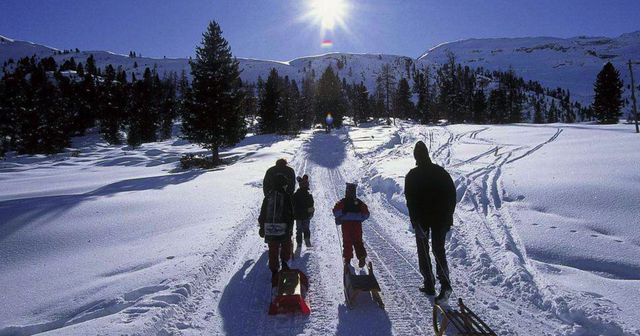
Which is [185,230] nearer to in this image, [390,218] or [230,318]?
[230,318]

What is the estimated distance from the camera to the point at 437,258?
485 centimetres

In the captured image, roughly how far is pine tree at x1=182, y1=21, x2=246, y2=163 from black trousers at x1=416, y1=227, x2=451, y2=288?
22749mm

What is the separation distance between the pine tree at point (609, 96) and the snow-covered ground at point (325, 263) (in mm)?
50776

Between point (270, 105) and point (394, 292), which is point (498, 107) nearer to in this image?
point (270, 105)

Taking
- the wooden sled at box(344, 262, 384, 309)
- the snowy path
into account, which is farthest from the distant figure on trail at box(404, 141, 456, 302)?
the wooden sled at box(344, 262, 384, 309)

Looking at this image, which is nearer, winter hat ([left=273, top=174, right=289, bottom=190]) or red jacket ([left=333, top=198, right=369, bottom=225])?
winter hat ([left=273, top=174, right=289, bottom=190])

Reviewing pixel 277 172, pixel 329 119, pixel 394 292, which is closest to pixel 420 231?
pixel 394 292

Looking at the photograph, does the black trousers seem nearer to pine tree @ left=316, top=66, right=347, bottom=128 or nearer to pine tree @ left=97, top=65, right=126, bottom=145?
pine tree @ left=316, top=66, right=347, bottom=128

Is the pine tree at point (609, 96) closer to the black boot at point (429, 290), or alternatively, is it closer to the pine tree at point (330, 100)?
the pine tree at point (330, 100)

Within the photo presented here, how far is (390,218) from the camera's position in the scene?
942cm

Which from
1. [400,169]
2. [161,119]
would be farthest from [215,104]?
[161,119]

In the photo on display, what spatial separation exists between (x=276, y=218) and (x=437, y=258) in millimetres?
2629

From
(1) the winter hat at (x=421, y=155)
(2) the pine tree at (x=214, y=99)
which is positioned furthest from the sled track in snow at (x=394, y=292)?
(2) the pine tree at (x=214, y=99)

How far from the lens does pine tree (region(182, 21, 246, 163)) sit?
2506 centimetres
